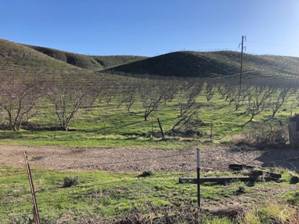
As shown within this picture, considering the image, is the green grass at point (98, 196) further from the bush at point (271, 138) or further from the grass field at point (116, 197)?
the bush at point (271, 138)

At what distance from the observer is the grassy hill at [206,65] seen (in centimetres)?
9494

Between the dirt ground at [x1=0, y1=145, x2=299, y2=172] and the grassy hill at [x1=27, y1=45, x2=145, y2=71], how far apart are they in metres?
116

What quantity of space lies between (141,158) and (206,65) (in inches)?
3322

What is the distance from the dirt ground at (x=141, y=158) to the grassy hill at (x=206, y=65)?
72.6m

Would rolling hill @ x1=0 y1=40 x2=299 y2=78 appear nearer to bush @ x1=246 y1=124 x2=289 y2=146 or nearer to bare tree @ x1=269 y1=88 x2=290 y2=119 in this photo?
bare tree @ x1=269 y1=88 x2=290 y2=119

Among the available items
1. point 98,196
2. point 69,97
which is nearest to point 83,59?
point 69,97

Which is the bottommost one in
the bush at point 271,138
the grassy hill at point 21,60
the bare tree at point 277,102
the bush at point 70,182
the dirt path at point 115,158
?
the dirt path at point 115,158

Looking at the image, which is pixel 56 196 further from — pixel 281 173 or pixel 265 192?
pixel 281 173

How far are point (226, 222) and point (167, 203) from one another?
3369 millimetres

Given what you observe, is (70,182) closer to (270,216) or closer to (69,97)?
(270,216)

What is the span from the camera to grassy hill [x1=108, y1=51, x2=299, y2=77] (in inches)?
3738

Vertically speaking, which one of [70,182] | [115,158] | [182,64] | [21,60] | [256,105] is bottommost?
[115,158]

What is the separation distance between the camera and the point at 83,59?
145 m

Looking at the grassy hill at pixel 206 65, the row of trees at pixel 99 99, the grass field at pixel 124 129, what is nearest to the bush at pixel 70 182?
the grass field at pixel 124 129
